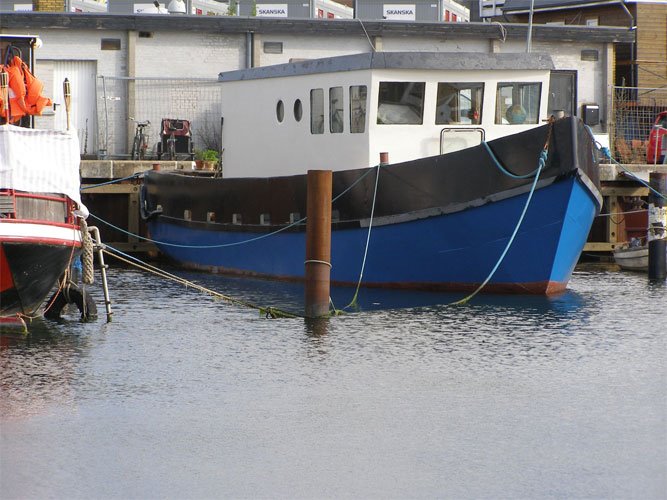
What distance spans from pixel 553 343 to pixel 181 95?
1640cm

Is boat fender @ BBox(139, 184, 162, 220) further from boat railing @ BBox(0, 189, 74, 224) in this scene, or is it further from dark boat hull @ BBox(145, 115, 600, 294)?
boat railing @ BBox(0, 189, 74, 224)

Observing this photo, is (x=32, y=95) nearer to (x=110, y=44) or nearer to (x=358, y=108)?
(x=358, y=108)

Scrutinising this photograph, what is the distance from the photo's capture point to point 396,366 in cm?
1002

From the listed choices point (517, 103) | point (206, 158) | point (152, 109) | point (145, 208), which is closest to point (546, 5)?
point (152, 109)

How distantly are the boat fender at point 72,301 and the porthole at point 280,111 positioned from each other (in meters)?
5.52

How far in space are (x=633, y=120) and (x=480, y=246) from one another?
51.5 feet

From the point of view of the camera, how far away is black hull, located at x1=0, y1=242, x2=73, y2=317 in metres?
11.3

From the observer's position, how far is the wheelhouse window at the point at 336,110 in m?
16.1

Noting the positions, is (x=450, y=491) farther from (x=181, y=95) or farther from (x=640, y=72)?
(x=640, y=72)

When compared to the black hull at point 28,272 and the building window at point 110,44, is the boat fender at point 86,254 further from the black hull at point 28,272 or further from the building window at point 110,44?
the building window at point 110,44

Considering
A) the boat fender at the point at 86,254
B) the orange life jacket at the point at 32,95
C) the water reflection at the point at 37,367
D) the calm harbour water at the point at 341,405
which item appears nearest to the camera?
the calm harbour water at the point at 341,405

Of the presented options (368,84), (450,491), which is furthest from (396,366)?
(368,84)

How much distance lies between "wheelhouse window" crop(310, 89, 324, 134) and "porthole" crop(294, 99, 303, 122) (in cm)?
30

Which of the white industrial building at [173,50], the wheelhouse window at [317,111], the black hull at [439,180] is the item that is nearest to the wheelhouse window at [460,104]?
the black hull at [439,180]
